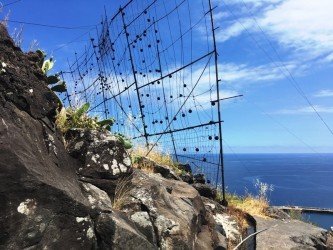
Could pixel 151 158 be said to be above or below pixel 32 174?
above

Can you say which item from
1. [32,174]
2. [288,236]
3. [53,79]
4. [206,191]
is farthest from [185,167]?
[32,174]

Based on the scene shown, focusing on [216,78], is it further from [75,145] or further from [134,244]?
[134,244]

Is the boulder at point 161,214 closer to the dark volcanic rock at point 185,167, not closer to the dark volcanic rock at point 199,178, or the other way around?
the dark volcanic rock at point 199,178

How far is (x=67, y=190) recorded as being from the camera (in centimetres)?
512

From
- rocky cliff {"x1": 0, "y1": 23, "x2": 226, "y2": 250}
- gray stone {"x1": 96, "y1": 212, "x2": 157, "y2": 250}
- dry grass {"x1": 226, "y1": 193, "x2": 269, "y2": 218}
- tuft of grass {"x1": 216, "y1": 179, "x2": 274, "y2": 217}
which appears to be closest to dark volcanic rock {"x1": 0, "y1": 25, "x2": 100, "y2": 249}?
rocky cliff {"x1": 0, "y1": 23, "x2": 226, "y2": 250}

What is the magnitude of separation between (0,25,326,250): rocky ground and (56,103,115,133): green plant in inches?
13.9

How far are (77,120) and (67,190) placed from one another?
3.21 metres

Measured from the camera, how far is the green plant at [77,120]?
737 cm

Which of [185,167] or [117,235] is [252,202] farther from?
[117,235]

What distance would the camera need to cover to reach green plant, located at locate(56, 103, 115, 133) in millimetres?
7371

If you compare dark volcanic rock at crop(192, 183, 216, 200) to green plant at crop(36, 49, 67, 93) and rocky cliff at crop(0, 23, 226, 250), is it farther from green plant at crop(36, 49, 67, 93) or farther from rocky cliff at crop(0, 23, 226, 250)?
green plant at crop(36, 49, 67, 93)

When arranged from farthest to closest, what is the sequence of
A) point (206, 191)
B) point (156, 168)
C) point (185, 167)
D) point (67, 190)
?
1. point (185, 167)
2. point (206, 191)
3. point (156, 168)
4. point (67, 190)

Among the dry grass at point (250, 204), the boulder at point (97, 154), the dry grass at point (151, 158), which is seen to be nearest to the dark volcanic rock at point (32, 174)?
the boulder at point (97, 154)

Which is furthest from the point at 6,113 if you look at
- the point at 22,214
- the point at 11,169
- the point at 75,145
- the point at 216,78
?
the point at 216,78
